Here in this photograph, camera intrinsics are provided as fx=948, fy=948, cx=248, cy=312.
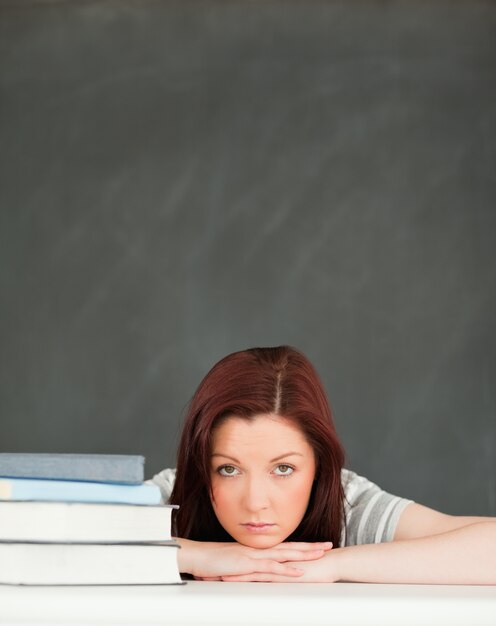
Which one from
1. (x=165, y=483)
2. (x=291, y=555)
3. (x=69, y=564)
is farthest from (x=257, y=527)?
(x=165, y=483)

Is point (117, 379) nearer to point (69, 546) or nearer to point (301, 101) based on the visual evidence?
point (301, 101)

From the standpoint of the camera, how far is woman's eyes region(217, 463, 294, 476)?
3.73ft

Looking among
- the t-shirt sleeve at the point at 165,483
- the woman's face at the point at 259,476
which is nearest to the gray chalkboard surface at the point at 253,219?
the t-shirt sleeve at the point at 165,483

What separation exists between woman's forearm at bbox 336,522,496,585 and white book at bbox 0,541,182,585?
1.12 feet

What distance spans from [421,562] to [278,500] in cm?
20

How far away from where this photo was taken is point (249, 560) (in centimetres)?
99

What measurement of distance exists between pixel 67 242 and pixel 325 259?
962mm

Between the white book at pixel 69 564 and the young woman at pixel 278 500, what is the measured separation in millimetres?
260

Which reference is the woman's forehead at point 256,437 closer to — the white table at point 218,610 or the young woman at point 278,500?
the young woman at point 278,500

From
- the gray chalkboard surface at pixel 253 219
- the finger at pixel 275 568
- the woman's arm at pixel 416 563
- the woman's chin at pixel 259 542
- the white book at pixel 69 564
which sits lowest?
the white book at pixel 69 564

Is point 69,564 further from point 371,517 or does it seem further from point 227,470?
point 371,517

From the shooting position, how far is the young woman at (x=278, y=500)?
1.00 m

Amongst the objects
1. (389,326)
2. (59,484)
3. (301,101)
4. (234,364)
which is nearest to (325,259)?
(389,326)

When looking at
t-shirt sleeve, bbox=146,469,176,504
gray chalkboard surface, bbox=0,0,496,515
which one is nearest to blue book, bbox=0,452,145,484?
t-shirt sleeve, bbox=146,469,176,504
